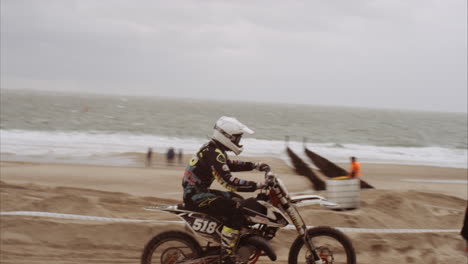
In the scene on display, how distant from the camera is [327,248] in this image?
469 cm

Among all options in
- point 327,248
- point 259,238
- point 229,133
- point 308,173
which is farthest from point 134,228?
point 308,173

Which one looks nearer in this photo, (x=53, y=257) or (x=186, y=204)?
(x=186, y=204)

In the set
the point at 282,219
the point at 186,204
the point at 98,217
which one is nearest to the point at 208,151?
the point at 186,204

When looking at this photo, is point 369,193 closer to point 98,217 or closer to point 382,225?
point 382,225

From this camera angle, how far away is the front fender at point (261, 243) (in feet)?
14.8

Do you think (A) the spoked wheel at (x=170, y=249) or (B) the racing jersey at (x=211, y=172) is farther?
(A) the spoked wheel at (x=170, y=249)

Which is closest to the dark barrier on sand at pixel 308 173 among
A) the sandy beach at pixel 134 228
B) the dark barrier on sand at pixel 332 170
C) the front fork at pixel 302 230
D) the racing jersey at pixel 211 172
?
the dark barrier on sand at pixel 332 170

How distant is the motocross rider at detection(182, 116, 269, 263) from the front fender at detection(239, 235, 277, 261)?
12 cm

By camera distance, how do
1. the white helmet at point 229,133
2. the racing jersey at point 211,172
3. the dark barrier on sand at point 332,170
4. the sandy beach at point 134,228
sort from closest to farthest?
the racing jersey at point 211,172 < the white helmet at point 229,133 < the sandy beach at point 134,228 < the dark barrier on sand at point 332,170

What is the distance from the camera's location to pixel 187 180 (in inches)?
182

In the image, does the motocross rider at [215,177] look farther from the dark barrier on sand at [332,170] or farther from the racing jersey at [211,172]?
the dark barrier on sand at [332,170]

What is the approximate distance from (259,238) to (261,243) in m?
0.05

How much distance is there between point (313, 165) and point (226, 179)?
2230 centimetres

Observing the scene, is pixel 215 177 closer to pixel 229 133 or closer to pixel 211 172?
pixel 211 172
